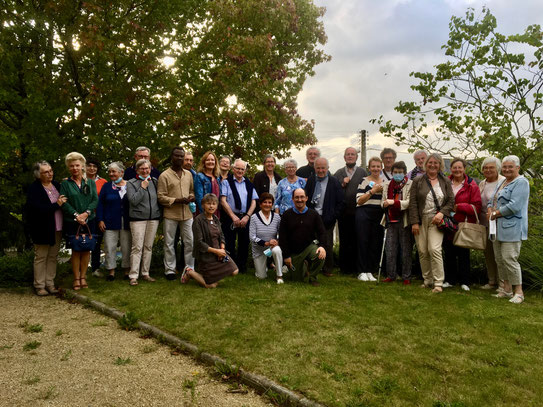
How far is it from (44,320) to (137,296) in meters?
1.23

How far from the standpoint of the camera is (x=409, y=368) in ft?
11.5

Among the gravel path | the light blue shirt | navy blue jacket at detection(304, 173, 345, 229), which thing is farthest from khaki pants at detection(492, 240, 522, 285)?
the gravel path

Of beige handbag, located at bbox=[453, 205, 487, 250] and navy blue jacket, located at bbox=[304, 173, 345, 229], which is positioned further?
navy blue jacket, located at bbox=[304, 173, 345, 229]

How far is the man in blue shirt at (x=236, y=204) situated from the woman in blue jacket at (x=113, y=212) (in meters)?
1.74

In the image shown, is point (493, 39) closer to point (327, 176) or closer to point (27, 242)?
point (327, 176)

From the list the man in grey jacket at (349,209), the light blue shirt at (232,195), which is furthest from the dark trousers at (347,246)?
the light blue shirt at (232,195)

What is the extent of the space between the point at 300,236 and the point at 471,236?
2690mm

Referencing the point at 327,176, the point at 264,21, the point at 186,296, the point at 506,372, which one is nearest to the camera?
the point at 506,372

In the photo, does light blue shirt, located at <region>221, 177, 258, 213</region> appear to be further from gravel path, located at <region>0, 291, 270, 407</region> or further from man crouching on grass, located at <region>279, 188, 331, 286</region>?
gravel path, located at <region>0, 291, 270, 407</region>

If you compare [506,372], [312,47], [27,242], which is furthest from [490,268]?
[312,47]

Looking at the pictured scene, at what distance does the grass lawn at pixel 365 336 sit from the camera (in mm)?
3176

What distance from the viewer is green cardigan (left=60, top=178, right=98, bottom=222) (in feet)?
20.2

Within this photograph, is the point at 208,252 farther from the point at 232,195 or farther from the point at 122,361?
the point at 122,361

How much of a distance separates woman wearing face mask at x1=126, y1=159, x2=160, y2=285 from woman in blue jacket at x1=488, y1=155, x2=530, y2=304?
17.9 feet
